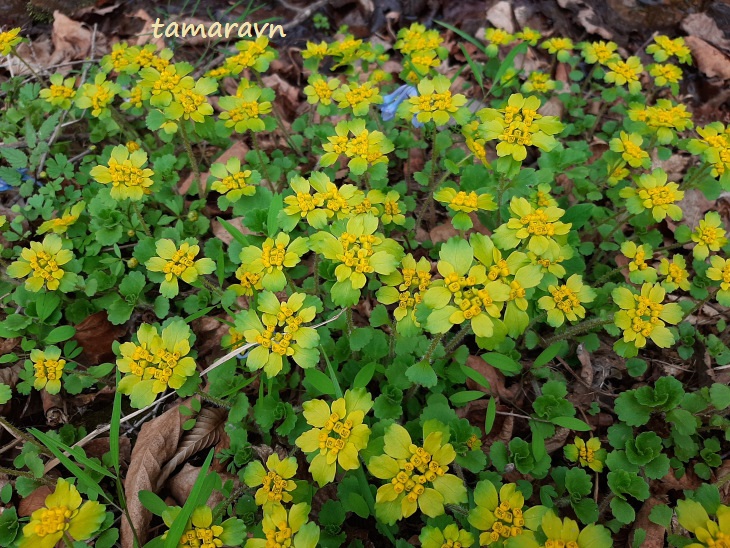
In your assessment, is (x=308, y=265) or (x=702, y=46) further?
(x=702, y=46)

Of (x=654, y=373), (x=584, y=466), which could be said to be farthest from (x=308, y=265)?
(x=654, y=373)

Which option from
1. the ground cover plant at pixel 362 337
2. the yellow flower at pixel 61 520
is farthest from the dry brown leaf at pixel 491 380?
the yellow flower at pixel 61 520

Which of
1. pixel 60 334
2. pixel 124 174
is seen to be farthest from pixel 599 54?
pixel 60 334

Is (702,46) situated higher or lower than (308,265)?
higher

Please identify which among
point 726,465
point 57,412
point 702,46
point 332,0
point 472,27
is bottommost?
point 726,465

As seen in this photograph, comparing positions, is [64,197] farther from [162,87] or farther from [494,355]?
[494,355]

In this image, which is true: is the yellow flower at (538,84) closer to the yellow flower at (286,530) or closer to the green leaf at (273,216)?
the green leaf at (273,216)

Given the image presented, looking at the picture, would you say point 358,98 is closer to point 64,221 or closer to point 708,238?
point 64,221
